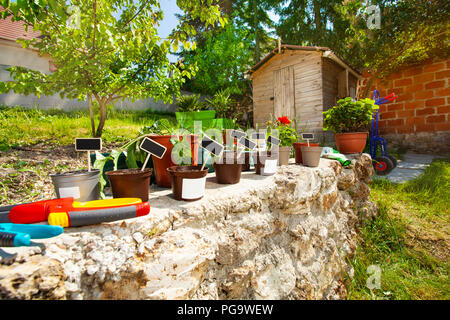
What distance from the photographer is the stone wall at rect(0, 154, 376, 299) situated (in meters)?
0.48

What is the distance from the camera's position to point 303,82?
560cm

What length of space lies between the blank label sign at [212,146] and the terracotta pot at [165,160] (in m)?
0.04

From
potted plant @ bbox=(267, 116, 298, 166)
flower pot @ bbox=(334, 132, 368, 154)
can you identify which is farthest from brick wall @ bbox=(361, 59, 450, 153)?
potted plant @ bbox=(267, 116, 298, 166)

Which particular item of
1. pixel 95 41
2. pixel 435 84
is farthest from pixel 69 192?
pixel 435 84

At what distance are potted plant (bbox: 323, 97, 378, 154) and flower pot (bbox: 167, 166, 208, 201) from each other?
199 cm

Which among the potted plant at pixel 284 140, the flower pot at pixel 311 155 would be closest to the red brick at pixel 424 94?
the potted plant at pixel 284 140

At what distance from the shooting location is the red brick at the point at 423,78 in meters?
5.27

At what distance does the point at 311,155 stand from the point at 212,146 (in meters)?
0.88

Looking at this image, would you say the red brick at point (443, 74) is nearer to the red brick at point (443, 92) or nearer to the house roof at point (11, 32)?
the red brick at point (443, 92)

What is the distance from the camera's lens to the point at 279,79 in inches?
238

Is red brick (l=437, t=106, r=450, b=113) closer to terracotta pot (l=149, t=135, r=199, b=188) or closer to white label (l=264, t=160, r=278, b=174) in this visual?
white label (l=264, t=160, r=278, b=174)

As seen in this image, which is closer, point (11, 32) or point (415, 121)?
point (415, 121)

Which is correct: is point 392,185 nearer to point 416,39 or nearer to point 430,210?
point 430,210

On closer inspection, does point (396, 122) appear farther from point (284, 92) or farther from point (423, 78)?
point (284, 92)
